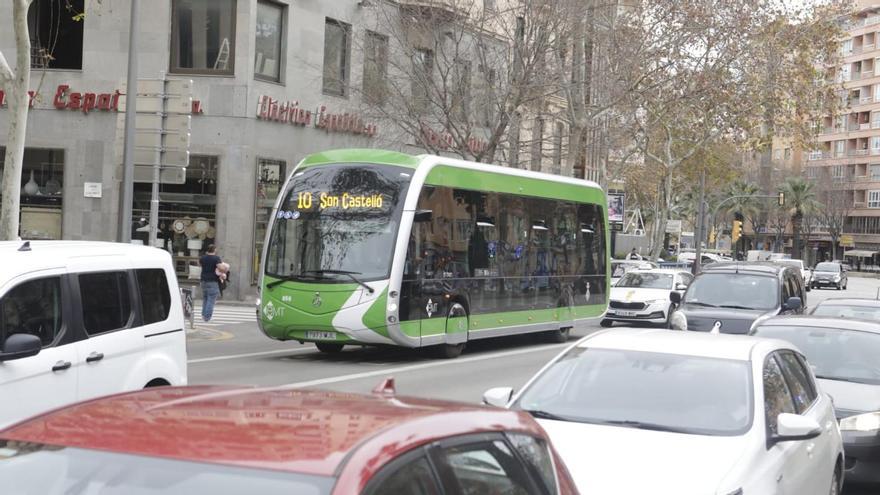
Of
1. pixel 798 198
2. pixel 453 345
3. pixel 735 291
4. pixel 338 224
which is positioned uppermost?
pixel 798 198

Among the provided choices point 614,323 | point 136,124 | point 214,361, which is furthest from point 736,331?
point 614,323

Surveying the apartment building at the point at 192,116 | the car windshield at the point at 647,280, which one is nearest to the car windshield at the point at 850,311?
the car windshield at the point at 647,280

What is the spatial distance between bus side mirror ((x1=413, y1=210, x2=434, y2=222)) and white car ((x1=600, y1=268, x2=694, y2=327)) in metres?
11.9

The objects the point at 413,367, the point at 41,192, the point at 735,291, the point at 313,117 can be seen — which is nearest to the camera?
the point at 413,367

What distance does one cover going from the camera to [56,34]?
31.0m

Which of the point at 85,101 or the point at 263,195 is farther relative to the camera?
the point at 263,195

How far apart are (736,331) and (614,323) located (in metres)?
13.6

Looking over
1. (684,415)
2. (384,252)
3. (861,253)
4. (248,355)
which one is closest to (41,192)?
(248,355)

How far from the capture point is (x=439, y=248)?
18.8 metres

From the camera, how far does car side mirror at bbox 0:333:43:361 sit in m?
7.21

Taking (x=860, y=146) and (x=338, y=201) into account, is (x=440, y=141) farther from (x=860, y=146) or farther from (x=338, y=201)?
(x=860, y=146)

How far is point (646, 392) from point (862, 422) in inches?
131

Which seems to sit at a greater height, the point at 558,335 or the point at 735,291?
the point at 735,291

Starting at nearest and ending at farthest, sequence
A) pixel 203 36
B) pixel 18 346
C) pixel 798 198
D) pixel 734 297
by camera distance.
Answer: pixel 18 346
pixel 734 297
pixel 203 36
pixel 798 198
